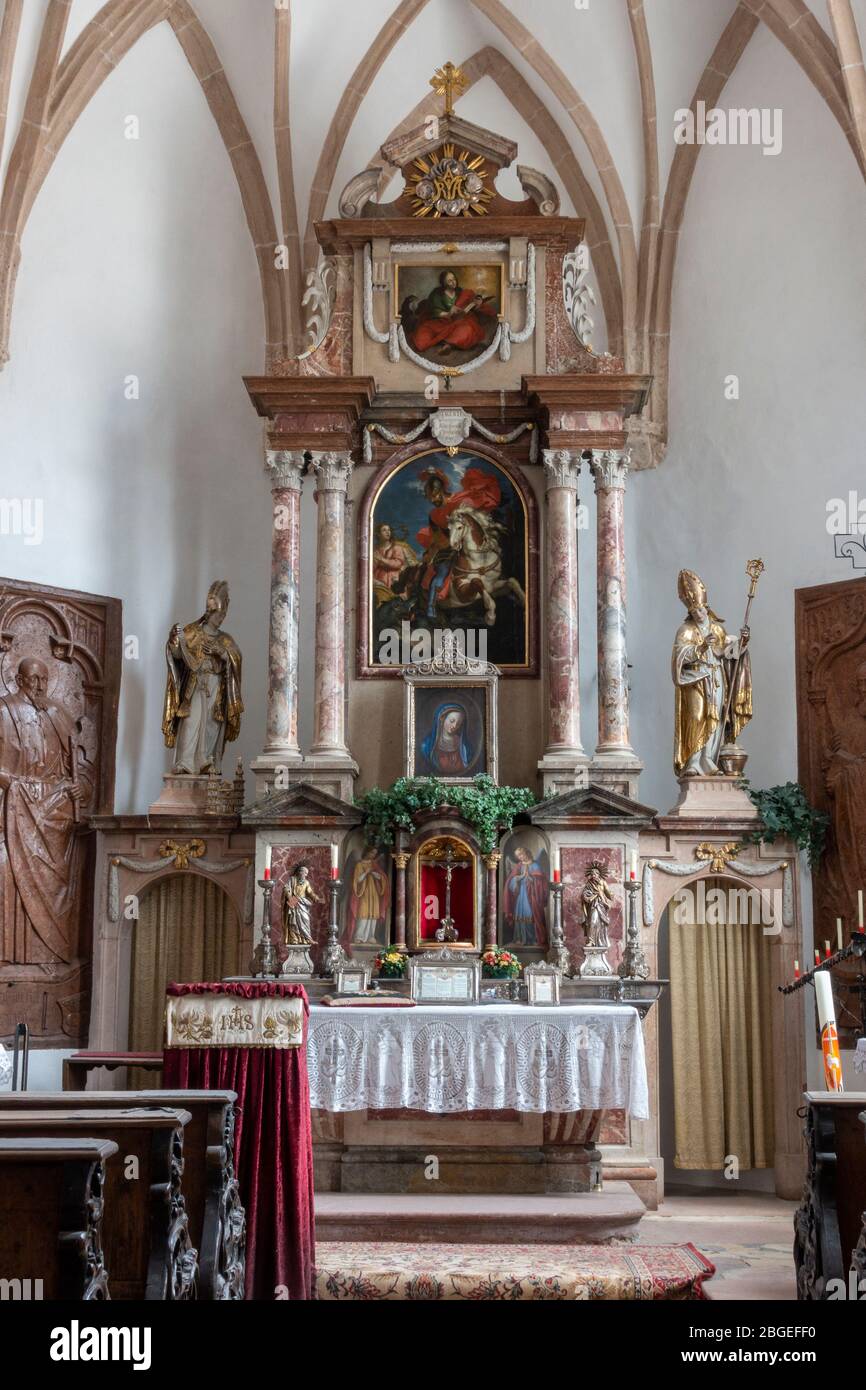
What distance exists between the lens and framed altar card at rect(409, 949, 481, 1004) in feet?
38.5

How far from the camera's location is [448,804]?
1329cm

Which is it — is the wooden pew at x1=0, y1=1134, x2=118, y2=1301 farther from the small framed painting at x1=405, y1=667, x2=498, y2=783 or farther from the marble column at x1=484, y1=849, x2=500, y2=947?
the small framed painting at x1=405, y1=667, x2=498, y2=783

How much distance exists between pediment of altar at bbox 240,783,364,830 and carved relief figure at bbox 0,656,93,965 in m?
1.93

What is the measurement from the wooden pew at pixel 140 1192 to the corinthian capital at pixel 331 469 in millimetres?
8633

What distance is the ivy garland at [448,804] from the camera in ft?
43.5

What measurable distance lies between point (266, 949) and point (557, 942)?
2.41 metres

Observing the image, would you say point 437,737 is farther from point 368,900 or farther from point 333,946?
point 333,946

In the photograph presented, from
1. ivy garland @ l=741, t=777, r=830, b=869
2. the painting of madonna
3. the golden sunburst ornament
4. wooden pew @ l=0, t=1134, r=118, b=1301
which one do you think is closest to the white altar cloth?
ivy garland @ l=741, t=777, r=830, b=869

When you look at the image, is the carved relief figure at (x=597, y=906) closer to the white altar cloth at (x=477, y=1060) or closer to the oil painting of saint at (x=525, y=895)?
the oil painting of saint at (x=525, y=895)

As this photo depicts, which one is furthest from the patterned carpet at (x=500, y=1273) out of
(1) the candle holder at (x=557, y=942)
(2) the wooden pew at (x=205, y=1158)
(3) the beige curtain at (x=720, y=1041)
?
(3) the beige curtain at (x=720, y=1041)

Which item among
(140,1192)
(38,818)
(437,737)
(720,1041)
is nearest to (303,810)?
(437,737)
